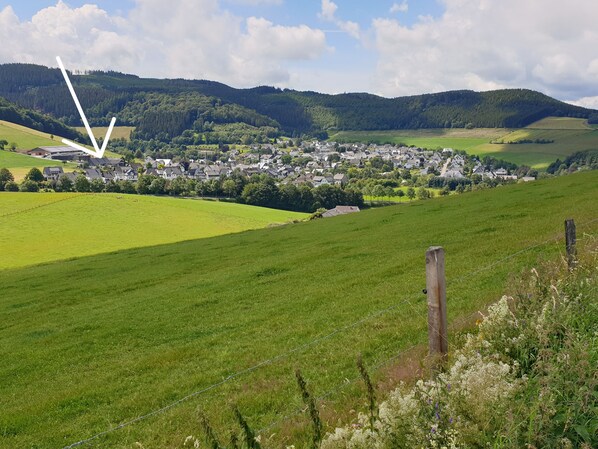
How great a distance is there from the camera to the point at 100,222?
3406 inches

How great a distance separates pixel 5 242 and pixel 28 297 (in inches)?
1745

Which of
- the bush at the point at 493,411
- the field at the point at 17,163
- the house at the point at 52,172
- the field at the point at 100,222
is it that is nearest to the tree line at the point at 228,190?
the field at the point at 100,222

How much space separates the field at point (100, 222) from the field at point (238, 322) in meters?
28.9

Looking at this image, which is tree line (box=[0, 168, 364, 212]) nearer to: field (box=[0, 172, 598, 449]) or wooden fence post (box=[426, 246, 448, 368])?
field (box=[0, 172, 598, 449])

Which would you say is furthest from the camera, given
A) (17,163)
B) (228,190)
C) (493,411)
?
(17,163)

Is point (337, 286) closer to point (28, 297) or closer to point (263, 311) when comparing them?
point (263, 311)

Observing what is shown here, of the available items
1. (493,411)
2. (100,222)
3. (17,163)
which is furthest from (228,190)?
(493,411)

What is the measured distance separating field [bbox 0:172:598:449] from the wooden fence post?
1705mm

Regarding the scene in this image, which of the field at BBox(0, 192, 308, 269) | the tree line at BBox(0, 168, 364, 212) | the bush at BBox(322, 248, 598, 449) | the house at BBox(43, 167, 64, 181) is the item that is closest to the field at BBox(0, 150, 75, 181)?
the house at BBox(43, 167, 64, 181)

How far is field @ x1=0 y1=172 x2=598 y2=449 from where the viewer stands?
10766 millimetres

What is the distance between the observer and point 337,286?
2084cm

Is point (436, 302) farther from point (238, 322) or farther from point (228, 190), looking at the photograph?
point (228, 190)

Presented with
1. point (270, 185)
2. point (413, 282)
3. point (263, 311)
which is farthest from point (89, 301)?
point (270, 185)

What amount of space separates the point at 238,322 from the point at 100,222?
75.8 m
